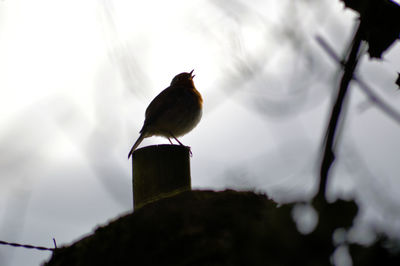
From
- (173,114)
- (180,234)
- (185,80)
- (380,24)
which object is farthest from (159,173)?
(185,80)

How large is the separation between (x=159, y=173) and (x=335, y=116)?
2028 mm

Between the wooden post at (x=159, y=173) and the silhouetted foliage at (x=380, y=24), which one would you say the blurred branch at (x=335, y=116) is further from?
the wooden post at (x=159, y=173)

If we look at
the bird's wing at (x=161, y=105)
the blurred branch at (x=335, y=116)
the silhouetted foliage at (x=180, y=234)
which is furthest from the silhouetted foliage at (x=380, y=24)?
the bird's wing at (x=161, y=105)

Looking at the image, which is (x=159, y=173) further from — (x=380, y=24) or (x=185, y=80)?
(x=185, y=80)

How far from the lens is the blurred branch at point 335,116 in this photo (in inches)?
35.1

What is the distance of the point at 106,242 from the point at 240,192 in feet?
2.25

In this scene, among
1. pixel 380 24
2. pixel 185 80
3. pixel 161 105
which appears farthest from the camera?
pixel 185 80

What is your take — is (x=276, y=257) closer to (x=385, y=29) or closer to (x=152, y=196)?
(x=385, y=29)

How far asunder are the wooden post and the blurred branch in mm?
1946

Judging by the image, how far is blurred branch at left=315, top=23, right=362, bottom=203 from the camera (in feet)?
2.93

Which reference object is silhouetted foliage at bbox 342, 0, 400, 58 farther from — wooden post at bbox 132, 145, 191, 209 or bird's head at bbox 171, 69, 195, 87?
bird's head at bbox 171, 69, 195, 87

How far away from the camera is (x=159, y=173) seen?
2926 mm

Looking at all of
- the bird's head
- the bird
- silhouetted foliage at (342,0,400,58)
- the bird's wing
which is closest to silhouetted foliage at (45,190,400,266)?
silhouetted foliage at (342,0,400,58)

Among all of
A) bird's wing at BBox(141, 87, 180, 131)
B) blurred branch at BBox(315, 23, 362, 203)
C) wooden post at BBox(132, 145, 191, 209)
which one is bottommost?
bird's wing at BBox(141, 87, 180, 131)
